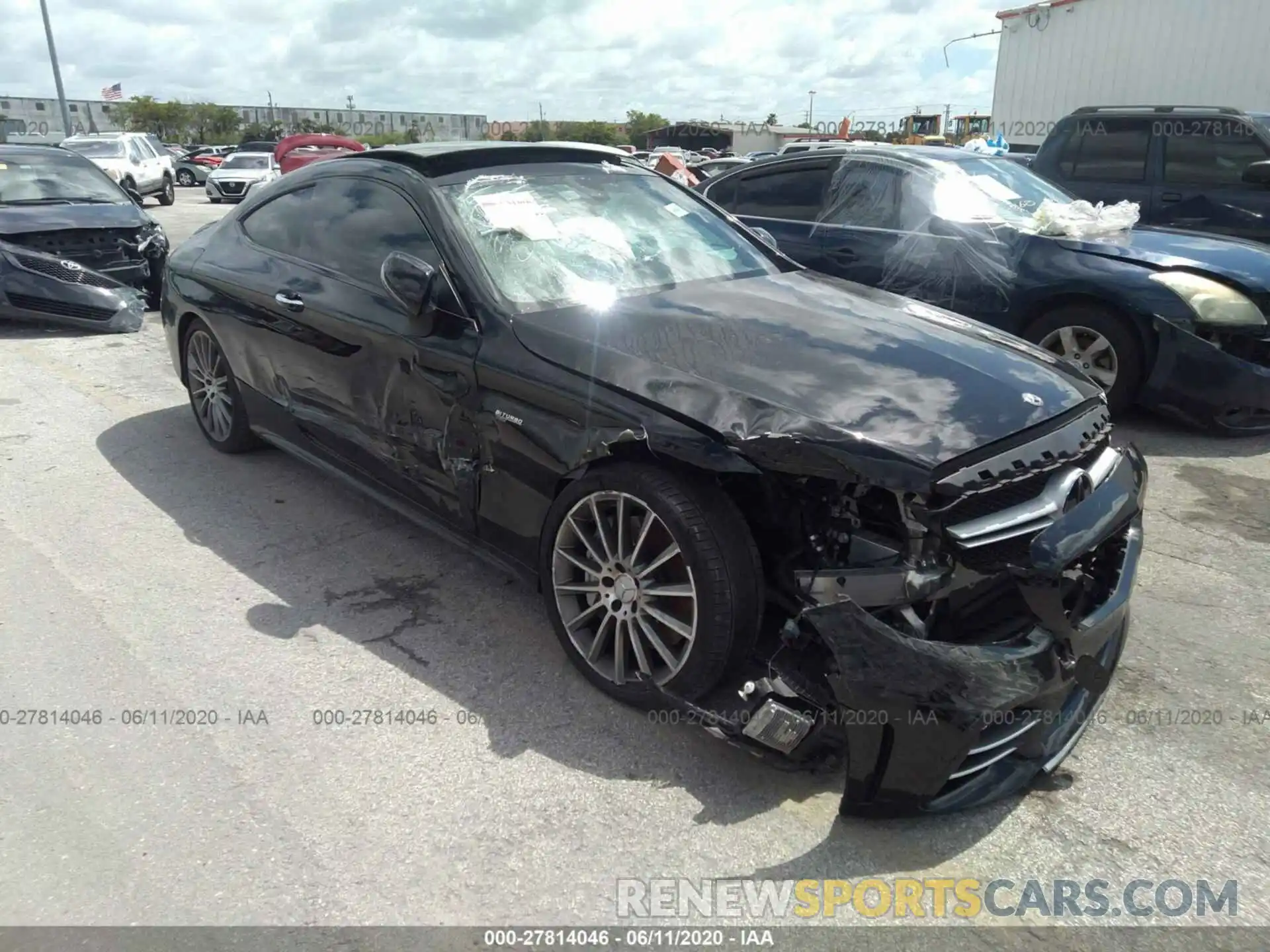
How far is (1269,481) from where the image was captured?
480 cm

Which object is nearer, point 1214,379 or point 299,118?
point 1214,379

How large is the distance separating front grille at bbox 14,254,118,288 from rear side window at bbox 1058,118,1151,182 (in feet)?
27.9

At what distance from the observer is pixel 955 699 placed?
2207 mm

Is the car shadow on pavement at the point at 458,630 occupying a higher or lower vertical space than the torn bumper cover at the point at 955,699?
lower

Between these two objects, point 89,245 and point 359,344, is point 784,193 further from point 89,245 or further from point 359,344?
point 89,245

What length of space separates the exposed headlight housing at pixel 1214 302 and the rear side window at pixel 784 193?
7.21ft

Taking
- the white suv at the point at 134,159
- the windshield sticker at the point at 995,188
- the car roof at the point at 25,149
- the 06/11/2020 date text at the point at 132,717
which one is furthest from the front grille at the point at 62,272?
the white suv at the point at 134,159

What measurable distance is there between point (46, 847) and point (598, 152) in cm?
332

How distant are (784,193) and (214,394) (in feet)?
13.1

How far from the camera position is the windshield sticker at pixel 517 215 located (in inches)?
140

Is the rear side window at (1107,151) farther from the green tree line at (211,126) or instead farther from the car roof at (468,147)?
the green tree line at (211,126)

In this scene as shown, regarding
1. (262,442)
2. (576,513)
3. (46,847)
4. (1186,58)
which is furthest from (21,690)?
(1186,58)

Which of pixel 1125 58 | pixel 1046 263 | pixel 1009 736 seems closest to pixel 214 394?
pixel 1009 736

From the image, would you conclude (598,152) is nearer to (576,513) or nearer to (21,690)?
(576,513)
